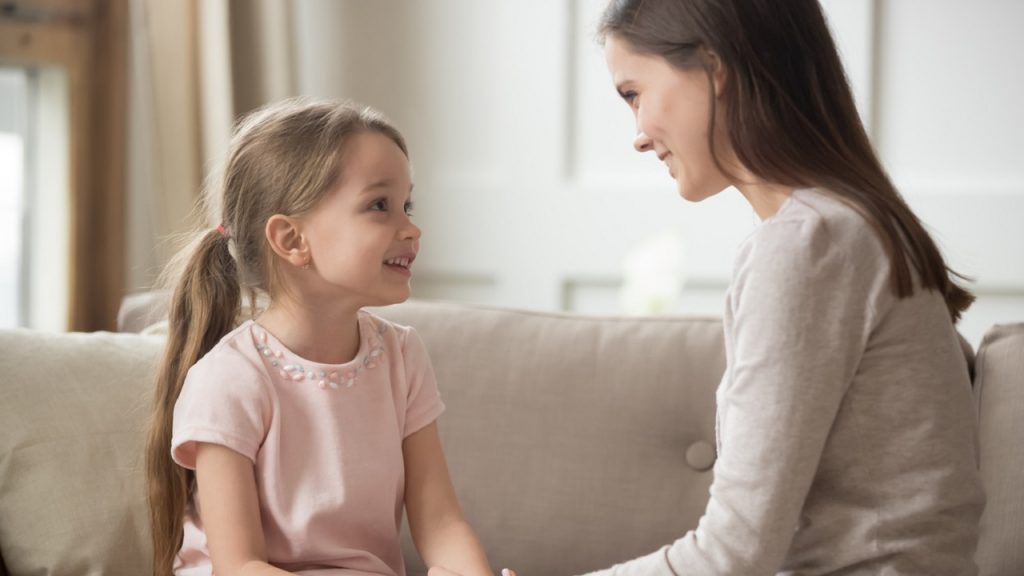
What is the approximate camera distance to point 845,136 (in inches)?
47.5

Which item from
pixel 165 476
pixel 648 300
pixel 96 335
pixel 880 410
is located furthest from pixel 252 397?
pixel 648 300

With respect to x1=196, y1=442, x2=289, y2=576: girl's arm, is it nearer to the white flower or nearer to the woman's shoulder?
the woman's shoulder

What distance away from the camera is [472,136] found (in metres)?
3.04

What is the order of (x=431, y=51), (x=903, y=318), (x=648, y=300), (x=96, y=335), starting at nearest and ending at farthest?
(x=903, y=318) → (x=96, y=335) → (x=648, y=300) → (x=431, y=51)

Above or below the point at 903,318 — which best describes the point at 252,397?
below

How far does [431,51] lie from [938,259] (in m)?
2.11

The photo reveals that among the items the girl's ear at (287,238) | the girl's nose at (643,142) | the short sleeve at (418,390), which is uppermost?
the girl's nose at (643,142)

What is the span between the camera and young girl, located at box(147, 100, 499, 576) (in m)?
1.27

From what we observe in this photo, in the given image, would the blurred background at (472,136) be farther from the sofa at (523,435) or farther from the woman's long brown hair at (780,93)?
the woman's long brown hair at (780,93)

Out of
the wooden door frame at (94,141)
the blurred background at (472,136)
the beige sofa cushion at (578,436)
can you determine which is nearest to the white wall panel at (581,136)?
the blurred background at (472,136)

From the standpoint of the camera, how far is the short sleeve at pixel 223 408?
1.24 m

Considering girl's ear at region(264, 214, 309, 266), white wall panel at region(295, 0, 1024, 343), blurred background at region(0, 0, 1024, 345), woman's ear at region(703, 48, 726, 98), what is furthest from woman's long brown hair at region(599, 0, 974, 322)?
white wall panel at region(295, 0, 1024, 343)

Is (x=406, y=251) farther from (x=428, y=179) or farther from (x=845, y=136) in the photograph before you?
(x=428, y=179)

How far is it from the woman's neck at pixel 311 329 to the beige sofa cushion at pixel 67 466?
32 cm
